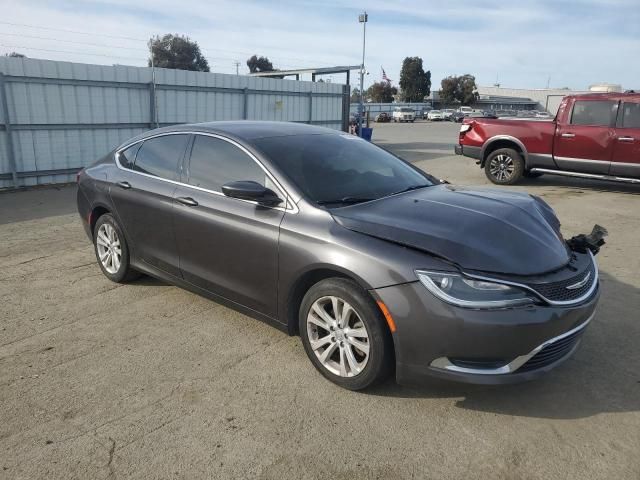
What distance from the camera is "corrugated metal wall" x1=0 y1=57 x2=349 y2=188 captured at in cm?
982

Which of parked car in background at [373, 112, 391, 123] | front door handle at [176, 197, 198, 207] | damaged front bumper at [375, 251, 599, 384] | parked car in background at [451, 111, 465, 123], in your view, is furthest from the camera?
parked car in background at [451, 111, 465, 123]

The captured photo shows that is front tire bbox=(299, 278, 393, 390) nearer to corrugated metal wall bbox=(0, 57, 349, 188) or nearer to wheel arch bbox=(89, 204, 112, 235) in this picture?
wheel arch bbox=(89, 204, 112, 235)

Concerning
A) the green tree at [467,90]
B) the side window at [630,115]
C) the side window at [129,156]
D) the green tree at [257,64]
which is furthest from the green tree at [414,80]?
the side window at [129,156]

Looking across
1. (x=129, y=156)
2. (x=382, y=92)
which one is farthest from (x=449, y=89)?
(x=129, y=156)

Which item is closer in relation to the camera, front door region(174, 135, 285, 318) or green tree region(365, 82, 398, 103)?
front door region(174, 135, 285, 318)

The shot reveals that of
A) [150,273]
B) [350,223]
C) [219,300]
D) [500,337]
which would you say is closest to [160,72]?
[150,273]

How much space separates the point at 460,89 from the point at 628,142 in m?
83.4

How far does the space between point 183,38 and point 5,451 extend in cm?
9088

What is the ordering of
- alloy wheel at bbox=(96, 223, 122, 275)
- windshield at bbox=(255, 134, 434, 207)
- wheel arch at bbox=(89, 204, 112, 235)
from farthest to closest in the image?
wheel arch at bbox=(89, 204, 112, 235) < alloy wheel at bbox=(96, 223, 122, 275) < windshield at bbox=(255, 134, 434, 207)

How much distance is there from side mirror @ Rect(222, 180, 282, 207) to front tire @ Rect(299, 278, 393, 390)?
665 mm

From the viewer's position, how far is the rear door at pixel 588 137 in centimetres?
981

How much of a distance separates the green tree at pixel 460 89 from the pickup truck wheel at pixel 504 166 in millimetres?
80188

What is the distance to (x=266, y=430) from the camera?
2.87 m

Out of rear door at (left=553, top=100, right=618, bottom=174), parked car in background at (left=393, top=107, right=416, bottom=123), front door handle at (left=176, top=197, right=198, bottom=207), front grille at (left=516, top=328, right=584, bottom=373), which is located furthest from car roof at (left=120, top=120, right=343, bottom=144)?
parked car in background at (left=393, top=107, right=416, bottom=123)
